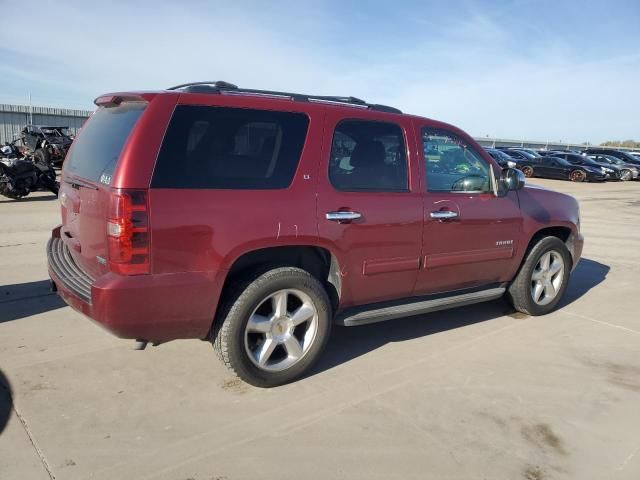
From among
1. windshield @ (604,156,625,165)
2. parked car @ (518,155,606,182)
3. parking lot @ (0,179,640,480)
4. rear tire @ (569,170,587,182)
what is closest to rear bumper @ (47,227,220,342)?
parking lot @ (0,179,640,480)

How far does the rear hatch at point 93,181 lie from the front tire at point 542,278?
12.1 ft

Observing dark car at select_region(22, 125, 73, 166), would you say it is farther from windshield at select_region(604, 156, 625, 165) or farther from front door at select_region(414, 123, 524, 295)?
windshield at select_region(604, 156, 625, 165)

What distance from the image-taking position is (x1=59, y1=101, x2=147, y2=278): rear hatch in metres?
3.12

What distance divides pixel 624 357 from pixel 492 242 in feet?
4.56

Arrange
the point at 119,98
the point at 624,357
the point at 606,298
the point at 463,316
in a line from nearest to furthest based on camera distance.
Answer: the point at 119,98 < the point at 624,357 < the point at 463,316 < the point at 606,298

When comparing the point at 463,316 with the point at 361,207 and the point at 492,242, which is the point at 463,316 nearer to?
the point at 492,242

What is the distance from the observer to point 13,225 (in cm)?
895

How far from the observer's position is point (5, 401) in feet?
10.7

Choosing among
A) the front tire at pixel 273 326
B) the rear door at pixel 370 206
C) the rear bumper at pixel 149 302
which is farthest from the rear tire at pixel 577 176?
the rear bumper at pixel 149 302

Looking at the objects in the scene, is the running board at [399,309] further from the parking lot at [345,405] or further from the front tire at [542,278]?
the front tire at [542,278]

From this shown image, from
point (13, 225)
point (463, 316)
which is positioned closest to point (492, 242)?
point (463, 316)

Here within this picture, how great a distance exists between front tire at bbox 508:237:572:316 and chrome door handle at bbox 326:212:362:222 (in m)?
2.17

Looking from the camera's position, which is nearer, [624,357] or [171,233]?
[171,233]

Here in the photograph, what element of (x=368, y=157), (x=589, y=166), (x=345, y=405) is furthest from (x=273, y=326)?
(x=589, y=166)
